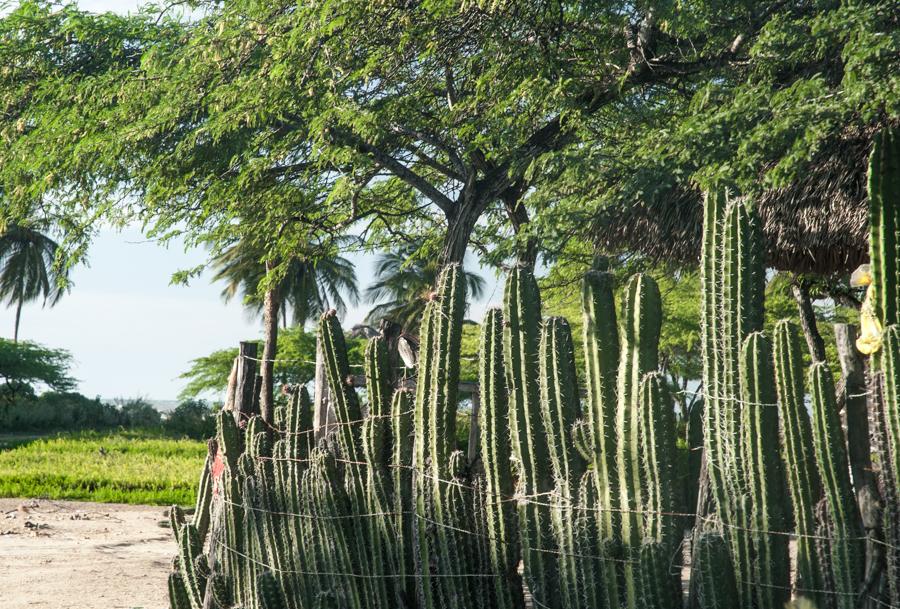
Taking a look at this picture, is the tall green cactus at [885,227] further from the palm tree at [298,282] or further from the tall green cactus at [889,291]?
the palm tree at [298,282]

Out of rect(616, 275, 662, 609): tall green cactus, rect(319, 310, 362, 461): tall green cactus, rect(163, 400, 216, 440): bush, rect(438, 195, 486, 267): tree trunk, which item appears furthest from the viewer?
rect(163, 400, 216, 440): bush

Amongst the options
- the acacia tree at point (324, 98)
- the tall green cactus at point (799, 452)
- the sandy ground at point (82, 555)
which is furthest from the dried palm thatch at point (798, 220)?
the sandy ground at point (82, 555)

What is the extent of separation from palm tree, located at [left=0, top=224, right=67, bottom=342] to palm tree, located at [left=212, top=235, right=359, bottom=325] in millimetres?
11493

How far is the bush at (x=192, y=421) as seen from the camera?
28594mm

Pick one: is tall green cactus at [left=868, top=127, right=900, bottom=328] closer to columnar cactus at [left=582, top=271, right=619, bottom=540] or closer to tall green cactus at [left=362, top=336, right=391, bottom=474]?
columnar cactus at [left=582, top=271, right=619, bottom=540]

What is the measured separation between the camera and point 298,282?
127 ft

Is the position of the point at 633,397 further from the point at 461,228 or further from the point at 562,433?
the point at 461,228

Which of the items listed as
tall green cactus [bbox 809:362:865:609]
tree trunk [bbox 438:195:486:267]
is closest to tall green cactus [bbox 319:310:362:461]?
tall green cactus [bbox 809:362:865:609]

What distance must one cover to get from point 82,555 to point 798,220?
308 inches

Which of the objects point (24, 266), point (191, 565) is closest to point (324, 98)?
point (191, 565)

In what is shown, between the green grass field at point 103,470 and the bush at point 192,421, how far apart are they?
3938 millimetres

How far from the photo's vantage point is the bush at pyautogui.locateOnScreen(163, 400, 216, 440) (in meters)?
28.6

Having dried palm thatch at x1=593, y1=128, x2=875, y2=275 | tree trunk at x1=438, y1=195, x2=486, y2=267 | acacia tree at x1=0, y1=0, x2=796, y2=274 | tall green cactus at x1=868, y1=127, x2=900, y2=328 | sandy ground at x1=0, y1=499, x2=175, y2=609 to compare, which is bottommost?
sandy ground at x1=0, y1=499, x2=175, y2=609

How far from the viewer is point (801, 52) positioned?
916 cm
